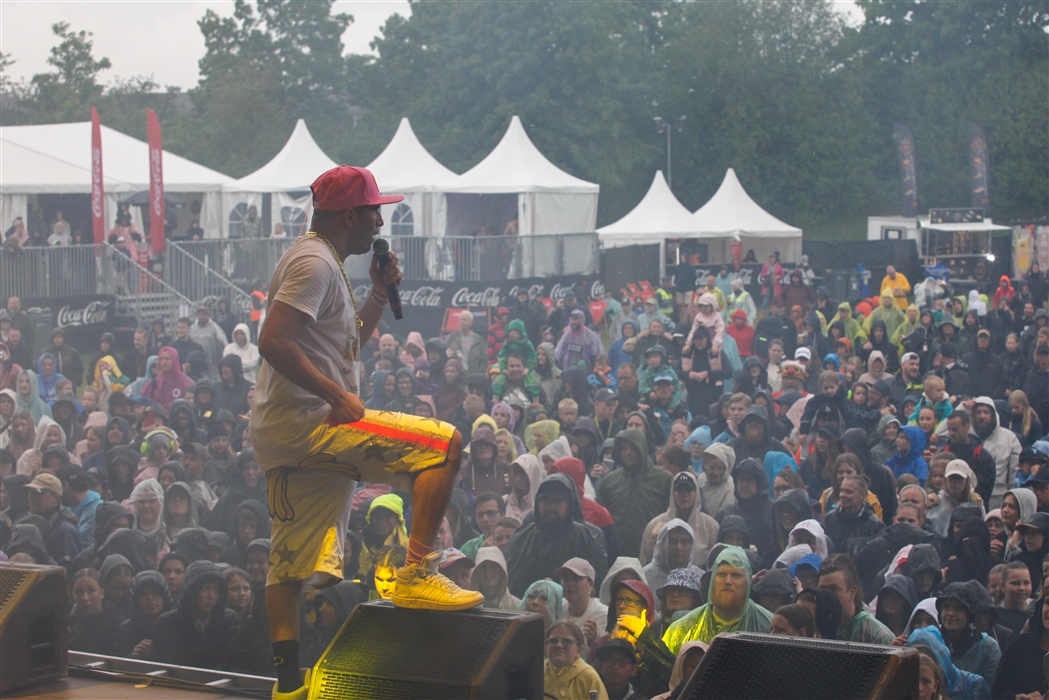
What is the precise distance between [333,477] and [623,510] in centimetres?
366

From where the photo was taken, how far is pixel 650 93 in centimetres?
4019

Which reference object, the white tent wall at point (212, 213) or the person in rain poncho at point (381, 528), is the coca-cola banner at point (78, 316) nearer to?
the white tent wall at point (212, 213)

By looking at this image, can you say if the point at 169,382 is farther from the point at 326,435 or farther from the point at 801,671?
the point at 801,671

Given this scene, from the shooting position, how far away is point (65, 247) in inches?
616

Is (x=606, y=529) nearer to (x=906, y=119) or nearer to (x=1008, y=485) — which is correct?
(x=1008, y=485)

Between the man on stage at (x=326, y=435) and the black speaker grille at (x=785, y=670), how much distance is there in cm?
71

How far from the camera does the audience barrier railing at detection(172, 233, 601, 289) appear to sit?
1794cm

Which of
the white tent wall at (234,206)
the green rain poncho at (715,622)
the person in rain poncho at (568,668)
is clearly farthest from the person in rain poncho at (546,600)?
the white tent wall at (234,206)

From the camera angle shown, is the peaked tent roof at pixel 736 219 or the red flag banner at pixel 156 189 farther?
the peaked tent roof at pixel 736 219

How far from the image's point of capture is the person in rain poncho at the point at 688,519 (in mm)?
5957

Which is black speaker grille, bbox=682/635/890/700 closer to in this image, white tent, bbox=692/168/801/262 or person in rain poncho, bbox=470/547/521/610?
person in rain poncho, bbox=470/547/521/610

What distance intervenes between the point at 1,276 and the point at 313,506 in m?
14.0

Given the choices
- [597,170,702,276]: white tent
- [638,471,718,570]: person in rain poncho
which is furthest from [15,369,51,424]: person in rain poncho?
[597,170,702,276]: white tent

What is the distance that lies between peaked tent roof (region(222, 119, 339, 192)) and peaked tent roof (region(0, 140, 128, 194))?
8.82 ft
